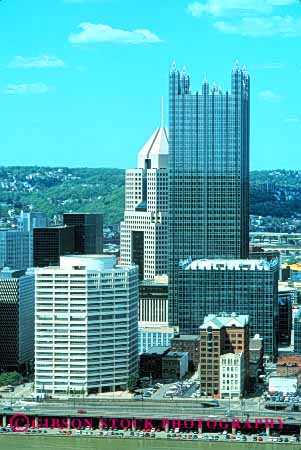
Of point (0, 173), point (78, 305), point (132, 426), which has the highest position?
point (0, 173)

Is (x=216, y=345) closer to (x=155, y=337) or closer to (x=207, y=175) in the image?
(x=155, y=337)

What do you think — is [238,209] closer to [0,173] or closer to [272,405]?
[272,405]

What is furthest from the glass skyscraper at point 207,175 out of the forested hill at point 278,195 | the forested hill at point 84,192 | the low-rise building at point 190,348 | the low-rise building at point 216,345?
the forested hill at point 84,192

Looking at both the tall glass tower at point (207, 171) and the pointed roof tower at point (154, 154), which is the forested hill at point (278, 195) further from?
the tall glass tower at point (207, 171)

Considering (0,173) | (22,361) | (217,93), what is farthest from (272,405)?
(0,173)

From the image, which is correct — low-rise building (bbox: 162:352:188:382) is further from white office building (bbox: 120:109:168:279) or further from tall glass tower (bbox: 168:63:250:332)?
white office building (bbox: 120:109:168:279)
